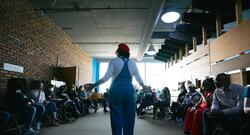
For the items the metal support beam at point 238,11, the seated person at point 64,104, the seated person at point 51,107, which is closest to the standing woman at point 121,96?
the metal support beam at point 238,11

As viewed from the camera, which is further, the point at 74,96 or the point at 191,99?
the point at 74,96

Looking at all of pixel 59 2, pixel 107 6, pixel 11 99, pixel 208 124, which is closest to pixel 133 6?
pixel 107 6

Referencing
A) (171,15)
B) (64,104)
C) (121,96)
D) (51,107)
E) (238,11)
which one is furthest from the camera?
(64,104)

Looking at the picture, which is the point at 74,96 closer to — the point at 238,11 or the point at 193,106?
the point at 193,106

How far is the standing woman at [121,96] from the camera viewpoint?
2.56m

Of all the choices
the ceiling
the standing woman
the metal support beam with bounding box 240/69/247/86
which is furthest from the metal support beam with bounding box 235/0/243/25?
the standing woman

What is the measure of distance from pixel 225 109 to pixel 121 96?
1.35 m

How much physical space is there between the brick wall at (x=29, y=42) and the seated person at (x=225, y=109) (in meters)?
4.48

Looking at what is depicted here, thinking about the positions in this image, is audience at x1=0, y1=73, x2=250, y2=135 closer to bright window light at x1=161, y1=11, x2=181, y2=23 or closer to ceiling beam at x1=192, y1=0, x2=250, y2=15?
ceiling beam at x1=192, y1=0, x2=250, y2=15

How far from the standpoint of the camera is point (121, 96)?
2.56 meters

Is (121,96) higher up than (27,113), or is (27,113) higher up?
(121,96)

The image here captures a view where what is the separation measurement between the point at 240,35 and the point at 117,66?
2.67 m

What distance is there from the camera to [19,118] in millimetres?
4652

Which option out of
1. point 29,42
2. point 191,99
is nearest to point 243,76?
point 191,99
